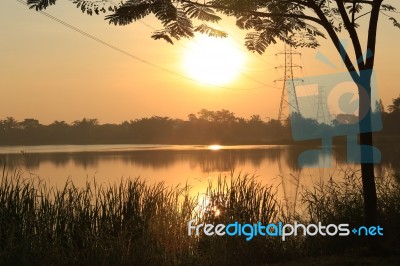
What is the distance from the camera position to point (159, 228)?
8.87 meters

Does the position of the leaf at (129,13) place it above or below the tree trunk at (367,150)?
above

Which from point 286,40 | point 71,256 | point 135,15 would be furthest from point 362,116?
point 71,256

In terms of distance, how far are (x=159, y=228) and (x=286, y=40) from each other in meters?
4.00

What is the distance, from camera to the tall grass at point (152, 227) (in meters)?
7.69

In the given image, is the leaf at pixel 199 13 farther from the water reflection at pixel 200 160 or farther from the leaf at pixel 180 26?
the water reflection at pixel 200 160

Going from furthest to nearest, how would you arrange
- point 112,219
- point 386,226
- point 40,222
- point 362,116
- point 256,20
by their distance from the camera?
point 112,219 < point 40,222 < point 386,226 < point 256,20 < point 362,116

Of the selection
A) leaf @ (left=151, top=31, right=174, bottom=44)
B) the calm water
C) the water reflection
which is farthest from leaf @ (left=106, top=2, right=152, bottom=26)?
the water reflection

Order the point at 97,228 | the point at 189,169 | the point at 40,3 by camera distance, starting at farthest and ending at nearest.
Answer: the point at 189,169, the point at 97,228, the point at 40,3

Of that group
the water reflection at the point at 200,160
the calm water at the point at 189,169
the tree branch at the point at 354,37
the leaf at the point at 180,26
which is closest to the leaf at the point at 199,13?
the leaf at the point at 180,26

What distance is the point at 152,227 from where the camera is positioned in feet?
29.3

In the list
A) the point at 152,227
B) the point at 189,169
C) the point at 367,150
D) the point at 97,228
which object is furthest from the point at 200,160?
the point at 367,150

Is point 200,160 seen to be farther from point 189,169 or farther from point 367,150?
point 367,150

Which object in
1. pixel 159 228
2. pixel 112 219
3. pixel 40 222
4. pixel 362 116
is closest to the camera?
pixel 362 116

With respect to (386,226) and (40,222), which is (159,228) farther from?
(386,226)
